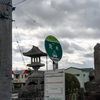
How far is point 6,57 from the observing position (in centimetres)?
607

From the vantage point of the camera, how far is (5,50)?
20.0ft

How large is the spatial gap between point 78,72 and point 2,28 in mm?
36540

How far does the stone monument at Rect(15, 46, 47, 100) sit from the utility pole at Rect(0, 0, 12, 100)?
988 centimetres

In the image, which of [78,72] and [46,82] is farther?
[78,72]

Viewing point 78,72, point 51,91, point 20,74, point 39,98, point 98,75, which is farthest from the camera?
point 20,74

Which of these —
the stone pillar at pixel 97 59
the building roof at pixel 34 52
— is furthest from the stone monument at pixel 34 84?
the stone pillar at pixel 97 59

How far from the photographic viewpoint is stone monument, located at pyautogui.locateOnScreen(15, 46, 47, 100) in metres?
16.2

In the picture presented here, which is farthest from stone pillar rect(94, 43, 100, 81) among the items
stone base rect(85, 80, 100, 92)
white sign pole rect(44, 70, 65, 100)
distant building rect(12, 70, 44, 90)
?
distant building rect(12, 70, 44, 90)

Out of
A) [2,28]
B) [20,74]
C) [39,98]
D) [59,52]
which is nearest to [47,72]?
[59,52]

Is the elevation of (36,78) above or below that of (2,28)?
below

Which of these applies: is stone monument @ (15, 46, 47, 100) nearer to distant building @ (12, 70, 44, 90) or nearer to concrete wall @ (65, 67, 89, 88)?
concrete wall @ (65, 67, 89, 88)

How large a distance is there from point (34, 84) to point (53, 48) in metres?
14.0

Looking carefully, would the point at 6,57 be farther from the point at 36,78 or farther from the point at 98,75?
the point at 98,75

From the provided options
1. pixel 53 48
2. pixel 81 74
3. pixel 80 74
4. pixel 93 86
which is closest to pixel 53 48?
pixel 53 48
